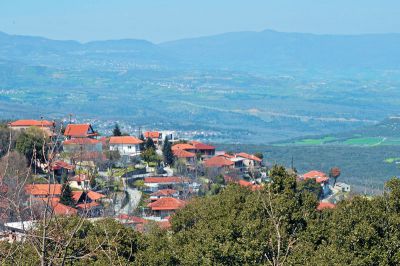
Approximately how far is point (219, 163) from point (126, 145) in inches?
190

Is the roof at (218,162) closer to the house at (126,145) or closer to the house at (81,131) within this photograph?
the house at (126,145)

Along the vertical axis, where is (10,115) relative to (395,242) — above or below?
below

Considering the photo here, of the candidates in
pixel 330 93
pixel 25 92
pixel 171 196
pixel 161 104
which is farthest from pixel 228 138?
pixel 171 196

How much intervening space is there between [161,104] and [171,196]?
443ft

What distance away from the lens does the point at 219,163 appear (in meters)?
39.7

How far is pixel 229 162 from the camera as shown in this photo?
40531mm

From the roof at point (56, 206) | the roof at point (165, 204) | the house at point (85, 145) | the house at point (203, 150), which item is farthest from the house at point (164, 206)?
the house at point (203, 150)

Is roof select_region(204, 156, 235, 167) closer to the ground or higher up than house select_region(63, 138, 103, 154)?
closer to the ground

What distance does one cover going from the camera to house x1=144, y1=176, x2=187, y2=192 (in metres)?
34.3

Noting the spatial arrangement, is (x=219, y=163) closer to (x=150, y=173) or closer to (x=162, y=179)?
(x=150, y=173)

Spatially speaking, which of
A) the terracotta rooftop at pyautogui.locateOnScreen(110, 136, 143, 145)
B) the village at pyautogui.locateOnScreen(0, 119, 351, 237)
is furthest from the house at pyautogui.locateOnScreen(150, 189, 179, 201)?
the terracotta rooftop at pyautogui.locateOnScreen(110, 136, 143, 145)

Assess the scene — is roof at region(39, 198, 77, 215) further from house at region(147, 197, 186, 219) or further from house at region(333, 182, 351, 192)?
house at region(333, 182, 351, 192)

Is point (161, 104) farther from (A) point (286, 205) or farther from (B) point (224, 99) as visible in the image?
(A) point (286, 205)

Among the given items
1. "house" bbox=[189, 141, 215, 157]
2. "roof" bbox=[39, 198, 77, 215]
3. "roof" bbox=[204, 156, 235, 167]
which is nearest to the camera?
"roof" bbox=[39, 198, 77, 215]
